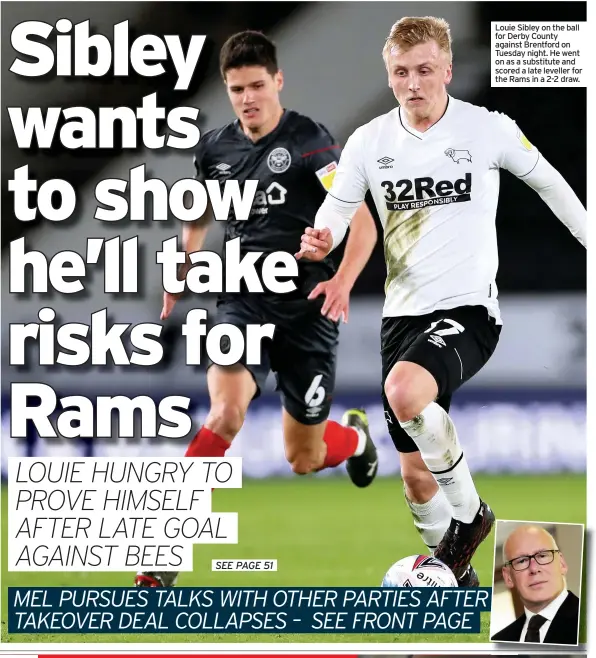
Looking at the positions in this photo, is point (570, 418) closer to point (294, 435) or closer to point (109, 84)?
point (294, 435)

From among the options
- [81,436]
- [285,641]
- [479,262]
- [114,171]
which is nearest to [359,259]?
[479,262]

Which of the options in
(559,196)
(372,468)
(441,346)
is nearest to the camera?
(441,346)

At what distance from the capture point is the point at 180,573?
4.59m

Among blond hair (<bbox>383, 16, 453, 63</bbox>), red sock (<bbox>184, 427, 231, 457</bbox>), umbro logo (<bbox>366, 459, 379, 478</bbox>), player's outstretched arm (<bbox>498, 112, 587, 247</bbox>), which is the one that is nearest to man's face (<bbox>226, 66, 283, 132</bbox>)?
blond hair (<bbox>383, 16, 453, 63</bbox>)

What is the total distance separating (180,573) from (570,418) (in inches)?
79.9

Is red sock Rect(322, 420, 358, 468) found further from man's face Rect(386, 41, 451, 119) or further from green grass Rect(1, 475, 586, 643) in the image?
man's face Rect(386, 41, 451, 119)

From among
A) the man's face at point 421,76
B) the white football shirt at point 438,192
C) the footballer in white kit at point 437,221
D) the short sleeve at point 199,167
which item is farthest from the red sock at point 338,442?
the man's face at point 421,76

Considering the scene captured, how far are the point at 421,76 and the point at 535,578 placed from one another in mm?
2416

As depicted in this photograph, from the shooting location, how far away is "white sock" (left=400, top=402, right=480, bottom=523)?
4.32 meters

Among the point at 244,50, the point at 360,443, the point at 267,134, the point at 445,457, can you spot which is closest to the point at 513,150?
the point at 267,134

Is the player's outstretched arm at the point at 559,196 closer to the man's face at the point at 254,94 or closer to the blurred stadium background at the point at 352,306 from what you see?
the blurred stadium background at the point at 352,306

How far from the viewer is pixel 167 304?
4574 millimetres

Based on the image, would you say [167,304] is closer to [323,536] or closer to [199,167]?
[199,167]

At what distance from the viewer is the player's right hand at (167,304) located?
457 cm
